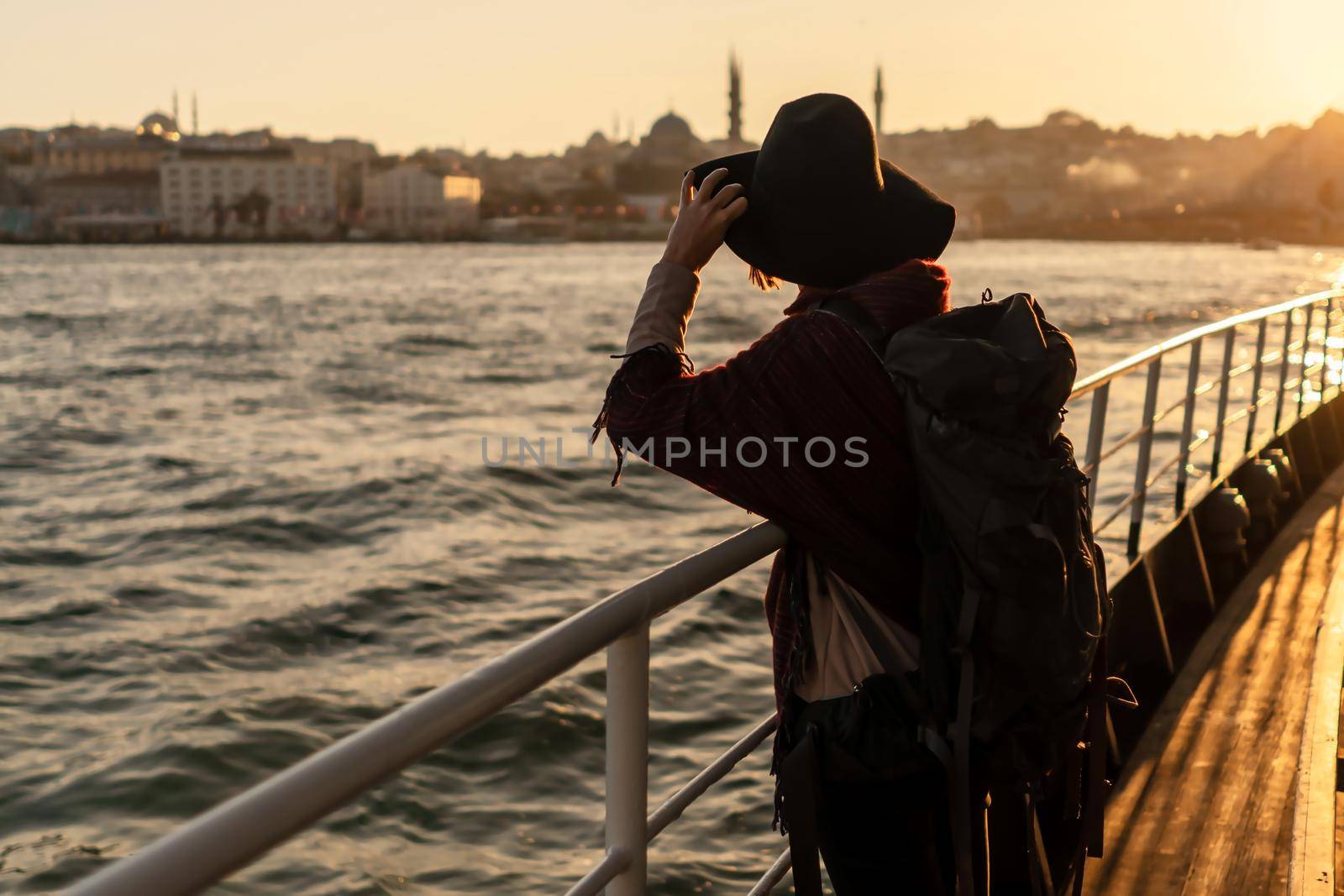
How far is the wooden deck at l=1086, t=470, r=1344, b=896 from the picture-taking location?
229cm

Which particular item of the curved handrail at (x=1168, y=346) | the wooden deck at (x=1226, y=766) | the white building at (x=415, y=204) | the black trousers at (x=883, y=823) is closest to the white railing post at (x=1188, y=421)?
the curved handrail at (x=1168, y=346)

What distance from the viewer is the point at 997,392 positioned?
1243mm

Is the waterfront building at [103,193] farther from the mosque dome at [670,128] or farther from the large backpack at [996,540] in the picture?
the large backpack at [996,540]

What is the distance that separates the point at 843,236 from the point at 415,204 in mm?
138473

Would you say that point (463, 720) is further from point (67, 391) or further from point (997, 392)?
point (67, 391)

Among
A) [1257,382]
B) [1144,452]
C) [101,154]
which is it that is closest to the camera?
[1144,452]

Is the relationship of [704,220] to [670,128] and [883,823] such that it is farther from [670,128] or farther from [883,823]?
[670,128]

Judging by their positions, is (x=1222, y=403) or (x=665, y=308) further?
(x=1222, y=403)

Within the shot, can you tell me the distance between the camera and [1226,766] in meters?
2.71

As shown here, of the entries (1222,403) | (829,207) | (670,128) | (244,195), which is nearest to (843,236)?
(829,207)

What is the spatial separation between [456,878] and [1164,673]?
2.81m

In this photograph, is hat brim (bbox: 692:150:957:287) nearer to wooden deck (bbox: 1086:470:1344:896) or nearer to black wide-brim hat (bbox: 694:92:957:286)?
black wide-brim hat (bbox: 694:92:957:286)

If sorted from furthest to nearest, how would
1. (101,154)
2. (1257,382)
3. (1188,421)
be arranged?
1. (101,154)
2. (1257,382)
3. (1188,421)

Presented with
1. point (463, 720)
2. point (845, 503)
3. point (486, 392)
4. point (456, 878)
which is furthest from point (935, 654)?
point (486, 392)
